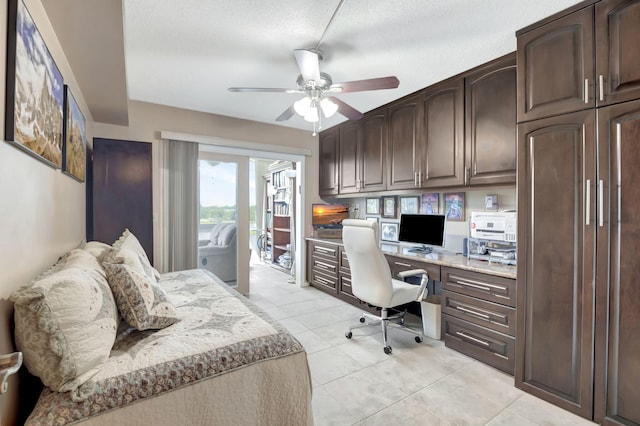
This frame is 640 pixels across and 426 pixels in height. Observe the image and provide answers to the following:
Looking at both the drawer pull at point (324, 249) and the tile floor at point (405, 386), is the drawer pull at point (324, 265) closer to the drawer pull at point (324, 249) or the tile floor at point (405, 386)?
the drawer pull at point (324, 249)

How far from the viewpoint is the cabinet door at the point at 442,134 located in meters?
2.71

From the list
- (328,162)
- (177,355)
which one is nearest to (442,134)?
(328,162)

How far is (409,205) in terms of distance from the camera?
3.68 meters

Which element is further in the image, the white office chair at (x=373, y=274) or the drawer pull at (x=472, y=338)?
the white office chair at (x=373, y=274)

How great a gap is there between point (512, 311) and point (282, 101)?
9.65ft

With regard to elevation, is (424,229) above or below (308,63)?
below

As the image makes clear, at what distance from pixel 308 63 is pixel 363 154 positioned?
6.72ft

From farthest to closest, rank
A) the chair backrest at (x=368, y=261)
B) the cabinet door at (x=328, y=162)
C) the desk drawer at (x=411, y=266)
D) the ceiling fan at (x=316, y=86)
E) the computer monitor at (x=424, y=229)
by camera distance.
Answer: the cabinet door at (x=328, y=162) < the computer monitor at (x=424, y=229) < the desk drawer at (x=411, y=266) < the chair backrest at (x=368, y=261) < the ceiling fan at (x=316, y=86)

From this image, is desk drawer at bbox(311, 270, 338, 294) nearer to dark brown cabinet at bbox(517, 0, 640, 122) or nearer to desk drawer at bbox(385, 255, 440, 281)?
desk drawer at bbox(385, 255, 440, 281)

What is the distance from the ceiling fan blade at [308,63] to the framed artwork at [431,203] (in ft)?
6.48

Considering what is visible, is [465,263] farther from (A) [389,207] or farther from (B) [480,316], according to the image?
(A) [389,207]

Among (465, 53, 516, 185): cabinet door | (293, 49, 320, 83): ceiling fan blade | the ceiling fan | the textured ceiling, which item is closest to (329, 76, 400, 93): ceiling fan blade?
the ceiling fan

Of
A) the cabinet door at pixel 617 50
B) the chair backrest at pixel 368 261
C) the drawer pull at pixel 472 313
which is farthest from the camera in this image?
the chair backrest at pixel 368 261

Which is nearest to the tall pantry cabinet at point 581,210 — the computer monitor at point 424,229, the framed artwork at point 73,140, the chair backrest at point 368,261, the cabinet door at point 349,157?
the chair backrest at point 368,261
